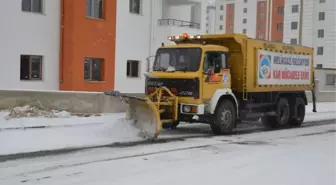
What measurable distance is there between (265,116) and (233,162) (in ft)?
25.1

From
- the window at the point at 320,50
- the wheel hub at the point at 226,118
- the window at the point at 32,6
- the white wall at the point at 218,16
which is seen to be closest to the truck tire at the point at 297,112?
the wheel hub at the point at 226,118

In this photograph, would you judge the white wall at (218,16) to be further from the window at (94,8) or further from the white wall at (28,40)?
the white wall at (28,40)

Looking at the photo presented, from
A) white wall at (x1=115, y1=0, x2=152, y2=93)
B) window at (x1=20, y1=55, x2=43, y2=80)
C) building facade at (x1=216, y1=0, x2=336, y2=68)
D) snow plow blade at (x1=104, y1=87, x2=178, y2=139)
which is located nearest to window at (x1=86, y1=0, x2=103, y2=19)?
white wall at (x1=115, y1=0, x2=152, y2=93)

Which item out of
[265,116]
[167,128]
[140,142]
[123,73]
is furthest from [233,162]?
[123,73]

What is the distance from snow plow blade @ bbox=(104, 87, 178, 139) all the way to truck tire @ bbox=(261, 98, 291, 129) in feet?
17.0

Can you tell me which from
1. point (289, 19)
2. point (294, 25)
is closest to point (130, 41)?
point (294, 25)

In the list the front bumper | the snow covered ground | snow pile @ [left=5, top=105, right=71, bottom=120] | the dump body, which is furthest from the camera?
snow pile @ [left=5, top=105, right=71, bottom=120]

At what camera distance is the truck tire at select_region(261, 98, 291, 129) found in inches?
674

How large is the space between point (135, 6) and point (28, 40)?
685 cm

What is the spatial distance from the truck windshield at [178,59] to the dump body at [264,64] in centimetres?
125

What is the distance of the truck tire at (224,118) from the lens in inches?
556

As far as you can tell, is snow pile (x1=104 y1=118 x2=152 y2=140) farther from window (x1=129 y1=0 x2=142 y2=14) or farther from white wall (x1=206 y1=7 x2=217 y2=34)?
white wall (x1=206 y1=7 x2=217 y2=34)

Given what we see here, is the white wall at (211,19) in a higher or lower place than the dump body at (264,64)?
higher

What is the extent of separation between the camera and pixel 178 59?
14.1 meters
